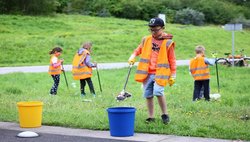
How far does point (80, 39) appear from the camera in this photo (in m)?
38.6

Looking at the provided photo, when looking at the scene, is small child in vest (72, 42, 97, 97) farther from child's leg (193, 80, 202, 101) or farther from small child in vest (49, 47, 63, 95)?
child's leg (193, 80, 202, 101)

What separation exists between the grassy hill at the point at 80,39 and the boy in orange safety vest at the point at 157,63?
20.9 m

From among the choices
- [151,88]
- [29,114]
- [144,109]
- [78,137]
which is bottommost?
[144,109]

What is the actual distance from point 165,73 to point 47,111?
3156 millimetres

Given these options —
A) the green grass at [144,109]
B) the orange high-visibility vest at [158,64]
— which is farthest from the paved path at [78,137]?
the orange high-visibility vest at [158,64]

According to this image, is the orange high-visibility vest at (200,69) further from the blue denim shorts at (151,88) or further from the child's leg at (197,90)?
the blue denim shorts at (151,88)

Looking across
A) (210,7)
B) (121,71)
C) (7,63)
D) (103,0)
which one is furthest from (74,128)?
(210,7)

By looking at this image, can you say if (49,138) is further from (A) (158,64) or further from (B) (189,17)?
(B) (189,17)

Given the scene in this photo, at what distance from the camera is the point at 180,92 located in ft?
52.5

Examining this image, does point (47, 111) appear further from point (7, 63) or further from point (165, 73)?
point (7, 63)

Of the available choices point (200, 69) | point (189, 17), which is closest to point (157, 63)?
point (200, 69)

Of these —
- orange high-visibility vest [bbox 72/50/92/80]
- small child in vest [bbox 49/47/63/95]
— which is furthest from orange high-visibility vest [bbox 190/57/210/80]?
small child in vest [bbox 49/47/63/95]

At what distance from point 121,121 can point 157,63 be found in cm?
136

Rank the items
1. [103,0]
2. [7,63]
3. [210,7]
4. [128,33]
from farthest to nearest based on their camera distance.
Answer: [210,7], [103,0], [128,33], [7,63]
